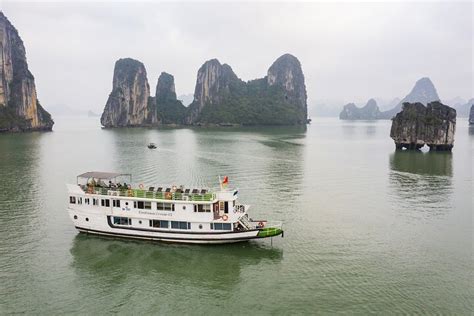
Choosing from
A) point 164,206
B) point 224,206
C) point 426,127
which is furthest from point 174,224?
point 426,127

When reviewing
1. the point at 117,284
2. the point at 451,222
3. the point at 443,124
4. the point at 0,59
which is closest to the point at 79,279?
the point at 117,284

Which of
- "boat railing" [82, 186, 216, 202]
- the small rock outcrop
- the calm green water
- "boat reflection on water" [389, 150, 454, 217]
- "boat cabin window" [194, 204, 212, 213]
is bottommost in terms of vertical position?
the calm green water

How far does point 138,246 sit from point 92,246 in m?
3.41

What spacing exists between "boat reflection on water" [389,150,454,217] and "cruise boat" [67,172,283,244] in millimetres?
19370

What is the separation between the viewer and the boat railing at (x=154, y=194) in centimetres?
2908

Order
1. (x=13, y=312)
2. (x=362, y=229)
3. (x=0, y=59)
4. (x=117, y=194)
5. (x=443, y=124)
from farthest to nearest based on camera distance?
(x=0, y=59) < (x=443, y=124) < (x=362, y=229) < (x=117, y=194) < (x=13, y=312)

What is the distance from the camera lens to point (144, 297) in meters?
22.2

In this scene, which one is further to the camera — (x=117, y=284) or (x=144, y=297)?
(x=117, y=284)

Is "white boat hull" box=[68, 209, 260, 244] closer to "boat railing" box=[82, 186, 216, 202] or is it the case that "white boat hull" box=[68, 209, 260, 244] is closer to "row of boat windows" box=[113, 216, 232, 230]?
"row of boat windows" box=[113, 216, 232, 230]

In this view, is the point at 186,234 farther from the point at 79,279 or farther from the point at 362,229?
the point at 362,229

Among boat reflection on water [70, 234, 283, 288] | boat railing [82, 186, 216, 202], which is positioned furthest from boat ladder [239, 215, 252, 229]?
boat railing [82, 186, 216, 202]

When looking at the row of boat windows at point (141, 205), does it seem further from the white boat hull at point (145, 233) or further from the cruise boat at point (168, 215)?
the white boat hull at point (145, 233)

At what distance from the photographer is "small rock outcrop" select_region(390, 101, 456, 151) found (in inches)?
3497

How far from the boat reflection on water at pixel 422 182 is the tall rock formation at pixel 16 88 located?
131400 mm
